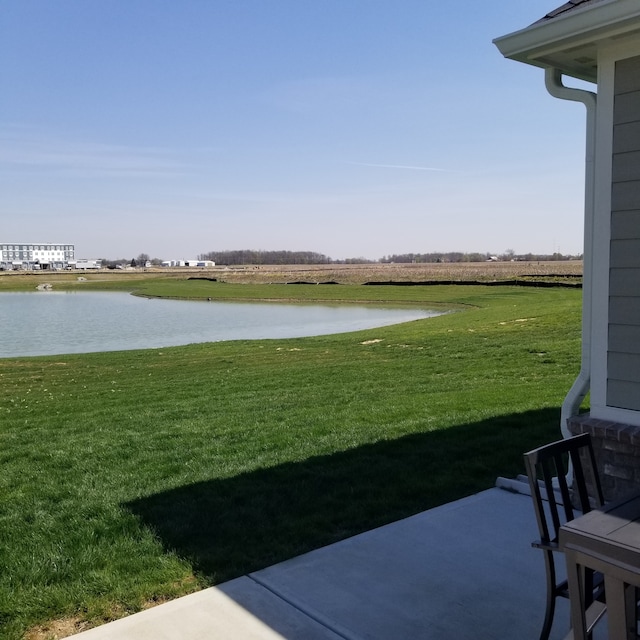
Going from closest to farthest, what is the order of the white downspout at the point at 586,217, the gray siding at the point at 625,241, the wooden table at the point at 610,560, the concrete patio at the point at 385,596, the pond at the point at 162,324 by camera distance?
the wooden table at the point at 610,560, the concrete patio at the point at 385,596, the gray siding at the point at 625,241, the white downspout at the point at 586,217, the pond at the point at 162,324

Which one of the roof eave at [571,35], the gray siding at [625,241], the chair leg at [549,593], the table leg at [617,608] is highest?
the roof eave at [571,35]

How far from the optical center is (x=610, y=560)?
2.21 m

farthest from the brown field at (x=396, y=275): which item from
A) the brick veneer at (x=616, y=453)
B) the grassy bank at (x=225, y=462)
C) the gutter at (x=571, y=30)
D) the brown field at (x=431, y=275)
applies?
the gutter at (x=571, y=30)

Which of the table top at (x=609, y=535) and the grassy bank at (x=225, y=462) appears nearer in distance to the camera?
the table top at (x=609, y=535)

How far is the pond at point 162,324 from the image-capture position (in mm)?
25734

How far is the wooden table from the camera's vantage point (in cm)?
219

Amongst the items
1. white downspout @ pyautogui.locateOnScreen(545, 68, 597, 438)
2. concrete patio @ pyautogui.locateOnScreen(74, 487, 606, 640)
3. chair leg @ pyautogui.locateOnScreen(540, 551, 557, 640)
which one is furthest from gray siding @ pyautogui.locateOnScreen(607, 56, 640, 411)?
chair leg @ pyautogui.locateOnScreen(540, 551, 557, 640)

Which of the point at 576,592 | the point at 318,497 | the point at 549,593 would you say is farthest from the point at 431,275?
the point at 576,592

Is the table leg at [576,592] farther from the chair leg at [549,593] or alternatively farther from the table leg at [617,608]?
the chair leg at [549,593]

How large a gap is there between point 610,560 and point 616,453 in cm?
221

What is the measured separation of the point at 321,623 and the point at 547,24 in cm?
358

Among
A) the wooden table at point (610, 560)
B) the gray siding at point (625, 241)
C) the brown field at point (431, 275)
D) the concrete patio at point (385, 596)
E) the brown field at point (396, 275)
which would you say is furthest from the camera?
the brown field at point (396, 275)

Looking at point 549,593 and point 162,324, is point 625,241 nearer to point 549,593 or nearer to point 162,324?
point 549,593

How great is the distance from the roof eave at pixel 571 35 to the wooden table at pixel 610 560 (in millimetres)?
2703
